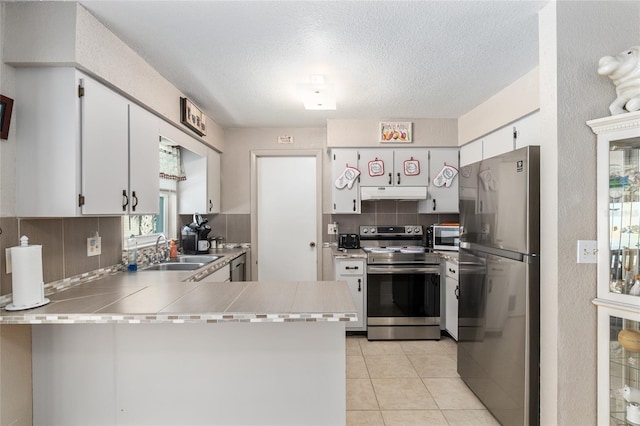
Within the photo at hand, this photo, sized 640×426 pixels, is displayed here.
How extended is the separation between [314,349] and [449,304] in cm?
222

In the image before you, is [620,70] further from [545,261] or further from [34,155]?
[34,155]

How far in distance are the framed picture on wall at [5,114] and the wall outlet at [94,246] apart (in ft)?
2.56

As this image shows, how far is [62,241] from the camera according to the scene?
6.13 feet

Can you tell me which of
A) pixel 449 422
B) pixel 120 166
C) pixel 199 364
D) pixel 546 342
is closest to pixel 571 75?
pixel 546 342

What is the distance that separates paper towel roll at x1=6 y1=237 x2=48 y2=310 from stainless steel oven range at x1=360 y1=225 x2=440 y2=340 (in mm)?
2654

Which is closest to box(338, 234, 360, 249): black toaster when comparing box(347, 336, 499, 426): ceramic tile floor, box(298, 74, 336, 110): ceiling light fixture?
box(347, 336, 499, 426): ceramic tile floor

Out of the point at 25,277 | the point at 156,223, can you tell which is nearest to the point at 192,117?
the point at 156,223

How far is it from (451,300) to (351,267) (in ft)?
3.52

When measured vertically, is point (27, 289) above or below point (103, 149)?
below

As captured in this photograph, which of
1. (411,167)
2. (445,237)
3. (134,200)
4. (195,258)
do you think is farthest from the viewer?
(411,167)

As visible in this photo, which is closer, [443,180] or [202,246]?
[202,246]

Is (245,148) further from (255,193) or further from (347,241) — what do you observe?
(347,241)

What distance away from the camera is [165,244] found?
10.3 ft

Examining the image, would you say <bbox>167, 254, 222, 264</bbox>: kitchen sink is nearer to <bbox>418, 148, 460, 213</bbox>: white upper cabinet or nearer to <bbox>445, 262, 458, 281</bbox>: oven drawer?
<bbox>445, 262, 458, 281</bbox>: oven drawer
